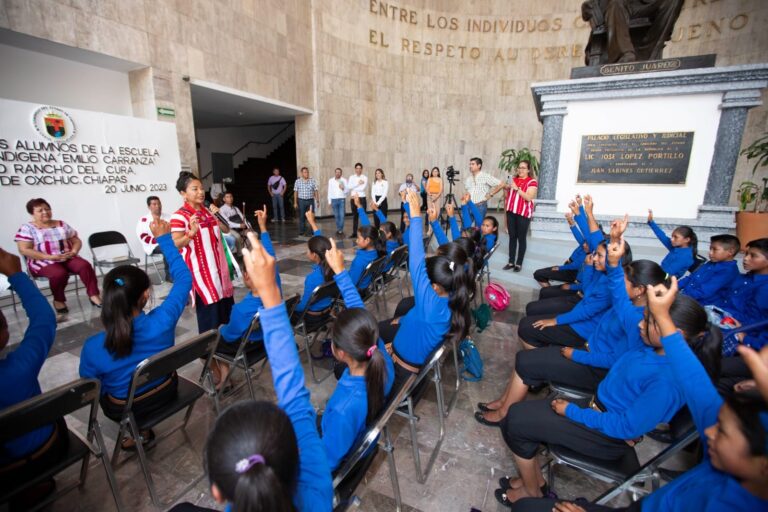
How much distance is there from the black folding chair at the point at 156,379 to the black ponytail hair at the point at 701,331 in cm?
206

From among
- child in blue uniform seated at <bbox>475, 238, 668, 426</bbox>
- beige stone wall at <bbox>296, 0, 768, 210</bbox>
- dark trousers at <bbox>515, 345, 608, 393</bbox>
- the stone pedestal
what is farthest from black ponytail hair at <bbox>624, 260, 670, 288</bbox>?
beige stone wall at <bbox>296, 0, 768, 210</bbox>

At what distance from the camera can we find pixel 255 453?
737 millimetres

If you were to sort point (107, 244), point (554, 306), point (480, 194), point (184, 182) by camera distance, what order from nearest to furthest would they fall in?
point (184, 182)
point (554, 306)
point (107, 244)
point (480, 194)

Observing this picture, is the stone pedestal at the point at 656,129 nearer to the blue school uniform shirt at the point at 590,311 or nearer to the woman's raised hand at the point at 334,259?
the blue school uniform shirt at the point at 590,311

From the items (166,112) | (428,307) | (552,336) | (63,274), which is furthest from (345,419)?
(166,112)

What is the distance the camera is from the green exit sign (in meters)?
6.18

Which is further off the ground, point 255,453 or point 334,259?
point 334,259

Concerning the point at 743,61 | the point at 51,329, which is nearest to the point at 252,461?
the point at 51,329

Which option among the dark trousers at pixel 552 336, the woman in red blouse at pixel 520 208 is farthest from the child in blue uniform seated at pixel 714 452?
the woman in red blouse at pixel 520 208

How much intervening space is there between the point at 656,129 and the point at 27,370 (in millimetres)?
6923

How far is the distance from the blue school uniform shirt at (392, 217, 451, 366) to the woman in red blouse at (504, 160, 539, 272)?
128 inches

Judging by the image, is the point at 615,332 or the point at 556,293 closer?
the point at 615,332

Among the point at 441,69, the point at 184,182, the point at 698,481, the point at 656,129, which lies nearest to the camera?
the point at 698,481

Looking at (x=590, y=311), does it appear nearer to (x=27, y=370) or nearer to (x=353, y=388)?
(x=353, y=388)
